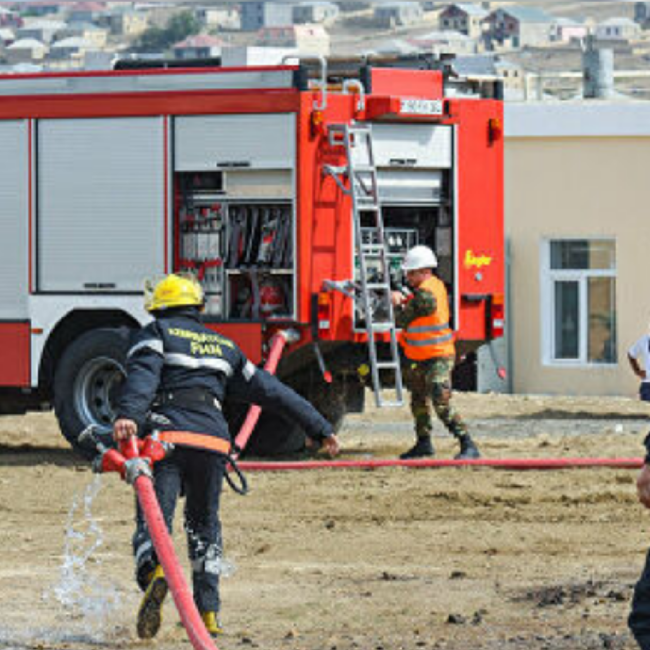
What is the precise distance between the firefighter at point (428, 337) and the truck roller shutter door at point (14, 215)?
327 centimetres

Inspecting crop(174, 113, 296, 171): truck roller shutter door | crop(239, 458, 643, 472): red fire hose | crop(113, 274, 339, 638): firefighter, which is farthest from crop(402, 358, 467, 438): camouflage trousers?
crop(113, 274, 339, 638): firefighter

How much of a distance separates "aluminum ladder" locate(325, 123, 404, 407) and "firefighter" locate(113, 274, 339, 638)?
6907 millimetres

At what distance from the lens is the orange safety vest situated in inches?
690

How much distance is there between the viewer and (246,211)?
18.0 meters

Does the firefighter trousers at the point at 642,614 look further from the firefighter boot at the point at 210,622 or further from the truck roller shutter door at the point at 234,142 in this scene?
the truck roller shutter door at the point at 234,142

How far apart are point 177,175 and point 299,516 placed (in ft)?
13.6

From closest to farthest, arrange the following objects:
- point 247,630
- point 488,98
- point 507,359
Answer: point 247,630
point 488,98
point 507,359

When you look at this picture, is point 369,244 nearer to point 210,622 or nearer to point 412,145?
point 412,145

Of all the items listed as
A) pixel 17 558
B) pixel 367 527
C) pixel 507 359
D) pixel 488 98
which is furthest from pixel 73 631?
pixel 507 359

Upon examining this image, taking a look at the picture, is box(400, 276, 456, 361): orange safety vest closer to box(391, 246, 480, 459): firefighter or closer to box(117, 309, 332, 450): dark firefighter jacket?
box(391, 246, 480, 459): firefighter

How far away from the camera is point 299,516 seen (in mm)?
15016

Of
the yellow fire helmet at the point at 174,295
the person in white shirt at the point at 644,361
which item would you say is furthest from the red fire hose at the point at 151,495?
the person in white shirt at the point at 644,361

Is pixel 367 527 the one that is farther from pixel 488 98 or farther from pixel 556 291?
pixel 556 291

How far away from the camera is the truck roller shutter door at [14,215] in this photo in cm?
1847
